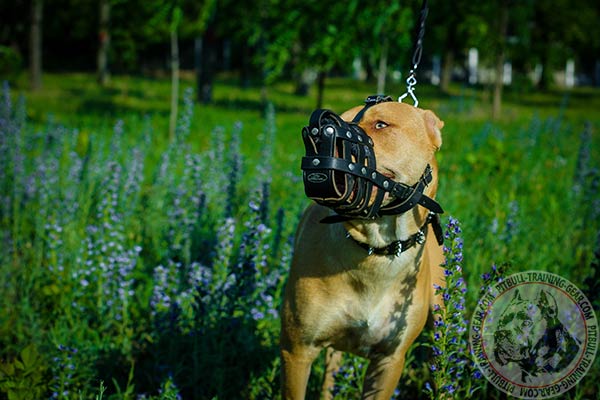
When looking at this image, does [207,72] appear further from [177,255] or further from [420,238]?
[420,238]

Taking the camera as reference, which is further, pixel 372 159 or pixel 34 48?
pixel 34 48

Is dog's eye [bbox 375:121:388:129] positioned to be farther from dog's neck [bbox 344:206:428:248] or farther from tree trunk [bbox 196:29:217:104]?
tree trunk [bbox 196:29:217:104]

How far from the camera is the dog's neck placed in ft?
7.73

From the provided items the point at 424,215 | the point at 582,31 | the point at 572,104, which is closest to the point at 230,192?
the point at 424,215

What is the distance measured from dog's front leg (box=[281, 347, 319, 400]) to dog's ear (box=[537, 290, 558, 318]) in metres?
1.13

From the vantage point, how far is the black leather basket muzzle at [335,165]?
6.32 ft

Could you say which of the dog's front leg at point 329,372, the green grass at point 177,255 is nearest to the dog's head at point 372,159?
the green grass at point 177,255

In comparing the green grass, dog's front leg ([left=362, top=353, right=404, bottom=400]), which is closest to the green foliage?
the green grass

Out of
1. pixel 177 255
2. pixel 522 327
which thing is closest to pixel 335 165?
pixel 522 327

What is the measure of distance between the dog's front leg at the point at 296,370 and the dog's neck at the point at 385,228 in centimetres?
51

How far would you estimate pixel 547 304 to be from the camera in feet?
9.26

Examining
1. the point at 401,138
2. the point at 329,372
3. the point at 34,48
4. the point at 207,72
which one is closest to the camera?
the point at 401,138

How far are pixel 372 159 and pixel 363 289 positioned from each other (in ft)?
2.00

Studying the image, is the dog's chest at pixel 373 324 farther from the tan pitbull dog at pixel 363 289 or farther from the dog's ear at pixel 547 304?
the dog's ear at pixel 547 304
